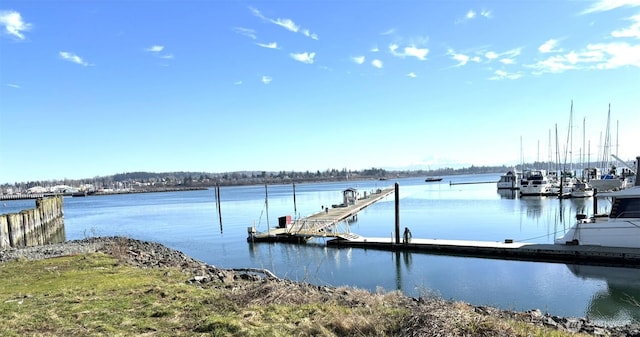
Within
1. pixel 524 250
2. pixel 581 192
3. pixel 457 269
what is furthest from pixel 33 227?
pixel 581 192

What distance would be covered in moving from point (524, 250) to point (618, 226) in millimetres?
4597

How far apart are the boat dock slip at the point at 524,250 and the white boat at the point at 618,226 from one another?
21.4 inches

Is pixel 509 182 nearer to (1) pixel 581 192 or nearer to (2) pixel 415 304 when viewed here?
(1) pixel 581 192

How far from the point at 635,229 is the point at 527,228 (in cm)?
1543

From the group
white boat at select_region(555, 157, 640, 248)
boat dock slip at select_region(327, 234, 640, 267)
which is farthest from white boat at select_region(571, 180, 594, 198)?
boat dock slip at select_region(327, 234, 640, 267)

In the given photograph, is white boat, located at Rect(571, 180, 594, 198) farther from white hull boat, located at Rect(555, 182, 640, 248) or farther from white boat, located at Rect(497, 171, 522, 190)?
white hull boat, located at Rect(555, 182, 640, 248)

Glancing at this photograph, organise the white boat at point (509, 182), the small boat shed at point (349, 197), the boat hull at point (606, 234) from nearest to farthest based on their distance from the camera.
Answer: the boat hull at point (606, 234), the small boat shed at point (349, 197), the white boat at point (509, 182)

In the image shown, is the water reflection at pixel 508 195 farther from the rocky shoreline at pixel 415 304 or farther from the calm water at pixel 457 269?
the rocky shoreline at pixel 415 304

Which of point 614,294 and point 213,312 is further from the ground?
point 213,312

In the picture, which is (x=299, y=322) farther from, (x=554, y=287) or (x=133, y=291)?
(x=554, y=287)

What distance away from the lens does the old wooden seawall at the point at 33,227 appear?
27.0m

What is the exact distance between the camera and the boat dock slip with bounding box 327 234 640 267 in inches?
784

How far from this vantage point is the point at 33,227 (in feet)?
114

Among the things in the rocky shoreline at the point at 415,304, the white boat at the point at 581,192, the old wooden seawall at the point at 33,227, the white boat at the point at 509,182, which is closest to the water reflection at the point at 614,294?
the rocky shoreline at the point at 415,304
